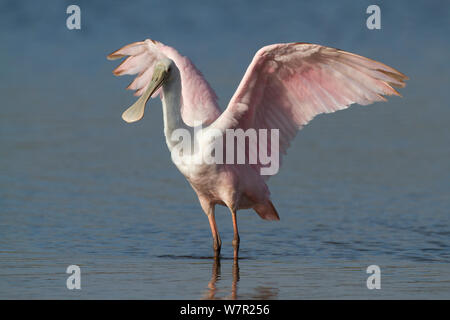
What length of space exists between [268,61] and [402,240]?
2.96m

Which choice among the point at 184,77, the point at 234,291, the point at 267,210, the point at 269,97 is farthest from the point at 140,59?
the point at 234,291

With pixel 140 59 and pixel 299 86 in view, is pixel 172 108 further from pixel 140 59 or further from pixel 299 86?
pixel 140 59

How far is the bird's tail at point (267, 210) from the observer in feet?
34.7

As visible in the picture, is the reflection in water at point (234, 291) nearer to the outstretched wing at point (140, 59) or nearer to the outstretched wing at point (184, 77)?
the outstretched wing at point (184, 77)

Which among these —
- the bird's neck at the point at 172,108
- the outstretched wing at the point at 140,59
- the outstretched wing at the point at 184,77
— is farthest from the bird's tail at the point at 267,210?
the outstretched wing at the point at 140,59

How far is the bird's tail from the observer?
10579 mm

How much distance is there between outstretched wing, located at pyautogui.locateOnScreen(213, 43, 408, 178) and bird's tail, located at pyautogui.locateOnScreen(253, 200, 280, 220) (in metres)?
0.76

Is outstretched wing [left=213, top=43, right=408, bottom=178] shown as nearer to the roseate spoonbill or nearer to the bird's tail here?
the roseate spoonbill

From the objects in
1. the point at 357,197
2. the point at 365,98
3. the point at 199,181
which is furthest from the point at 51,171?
the point at 365,98

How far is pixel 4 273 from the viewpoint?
29.6 ft

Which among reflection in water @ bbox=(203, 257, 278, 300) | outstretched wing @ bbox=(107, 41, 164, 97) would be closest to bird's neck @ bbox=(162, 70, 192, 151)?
reflection in water @ bbox=(203, 257, 278, 300)

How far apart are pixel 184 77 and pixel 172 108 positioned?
1440 millimetres

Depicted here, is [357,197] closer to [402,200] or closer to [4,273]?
[402,200]

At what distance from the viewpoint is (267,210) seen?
10.7m
